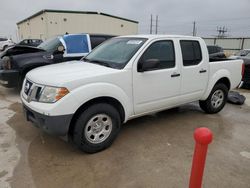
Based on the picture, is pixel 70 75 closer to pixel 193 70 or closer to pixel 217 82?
pixel 193 70

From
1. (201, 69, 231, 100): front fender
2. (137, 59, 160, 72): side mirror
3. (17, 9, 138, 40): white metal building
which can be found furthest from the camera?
(17, 9, 138, 40): white metal building

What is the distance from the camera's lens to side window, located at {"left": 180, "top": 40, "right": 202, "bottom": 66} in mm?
4180

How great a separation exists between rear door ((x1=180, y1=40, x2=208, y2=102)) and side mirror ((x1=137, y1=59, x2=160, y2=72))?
929 mm

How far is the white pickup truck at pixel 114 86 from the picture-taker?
2.88 meters

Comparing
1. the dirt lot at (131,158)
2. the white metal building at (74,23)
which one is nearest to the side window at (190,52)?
the dirt lot at (131,158)

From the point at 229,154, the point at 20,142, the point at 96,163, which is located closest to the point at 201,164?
the point at 96,163

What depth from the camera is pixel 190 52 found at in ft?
14.1

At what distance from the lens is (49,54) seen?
6.30 meters

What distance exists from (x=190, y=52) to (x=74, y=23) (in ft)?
90.3

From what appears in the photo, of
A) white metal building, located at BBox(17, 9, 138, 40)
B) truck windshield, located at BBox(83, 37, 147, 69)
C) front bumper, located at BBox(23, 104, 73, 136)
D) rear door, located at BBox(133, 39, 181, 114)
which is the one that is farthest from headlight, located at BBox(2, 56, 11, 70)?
white metal building, located at BBox(17, 9, 138, 40)

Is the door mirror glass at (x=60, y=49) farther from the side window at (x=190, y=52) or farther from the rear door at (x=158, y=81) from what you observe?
the side window at (x=190, y=52)

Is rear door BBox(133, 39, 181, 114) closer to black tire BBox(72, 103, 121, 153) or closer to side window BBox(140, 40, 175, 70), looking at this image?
side window BBox(140, 40, 175, 70)

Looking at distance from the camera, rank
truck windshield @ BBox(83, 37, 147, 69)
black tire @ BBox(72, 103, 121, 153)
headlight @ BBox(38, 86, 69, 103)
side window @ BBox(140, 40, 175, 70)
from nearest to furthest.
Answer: headlight @ BBox(38, 86, 69, 103) → black tire @ BBox(72, 103, 121, 153) → truck windshield @ BBox(83, 37, 147, 69) → side window @ BBox(140, 40, 175, 70)

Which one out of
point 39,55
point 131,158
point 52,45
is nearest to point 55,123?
point 131,158
